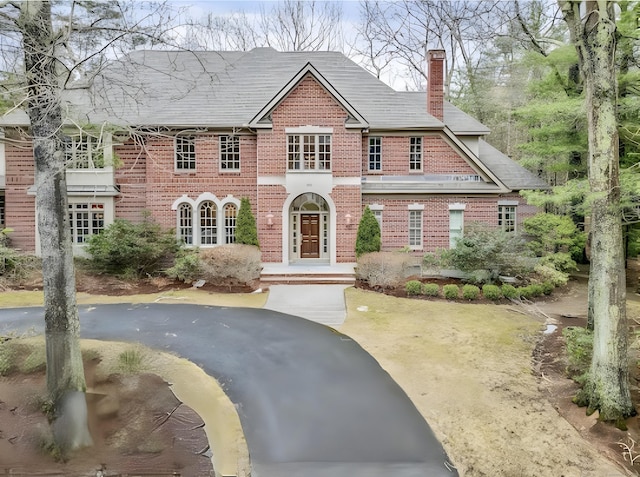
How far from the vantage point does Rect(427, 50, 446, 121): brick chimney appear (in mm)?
18375

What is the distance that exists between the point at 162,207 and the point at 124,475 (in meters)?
14.5

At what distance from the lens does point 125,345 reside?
869 centimetres

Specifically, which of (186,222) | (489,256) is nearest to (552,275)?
(489,256)

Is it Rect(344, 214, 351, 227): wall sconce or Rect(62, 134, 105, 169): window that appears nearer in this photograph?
Rect(62, 134, 105, 169): window

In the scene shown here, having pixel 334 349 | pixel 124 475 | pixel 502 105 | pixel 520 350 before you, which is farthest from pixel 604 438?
pixel 502 105

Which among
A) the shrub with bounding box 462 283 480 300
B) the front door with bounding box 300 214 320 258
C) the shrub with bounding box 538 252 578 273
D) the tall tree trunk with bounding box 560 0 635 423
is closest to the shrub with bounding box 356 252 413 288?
the shrub with bounding box 462 283 480 300

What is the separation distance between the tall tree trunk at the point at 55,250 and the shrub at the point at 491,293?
464 inches

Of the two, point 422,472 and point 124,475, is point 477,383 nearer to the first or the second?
point 422,472

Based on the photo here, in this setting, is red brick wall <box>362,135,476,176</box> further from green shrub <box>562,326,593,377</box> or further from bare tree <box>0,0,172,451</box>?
bare tree <box>0,0,172,451</box>

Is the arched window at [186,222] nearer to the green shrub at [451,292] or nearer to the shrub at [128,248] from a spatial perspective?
the shrub at [128,248]

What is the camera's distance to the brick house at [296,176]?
16781mm

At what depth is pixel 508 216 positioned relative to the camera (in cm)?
1862

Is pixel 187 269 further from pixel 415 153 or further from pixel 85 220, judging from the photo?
pixel 415 153

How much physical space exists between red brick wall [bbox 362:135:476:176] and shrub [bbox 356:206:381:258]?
268 cm
